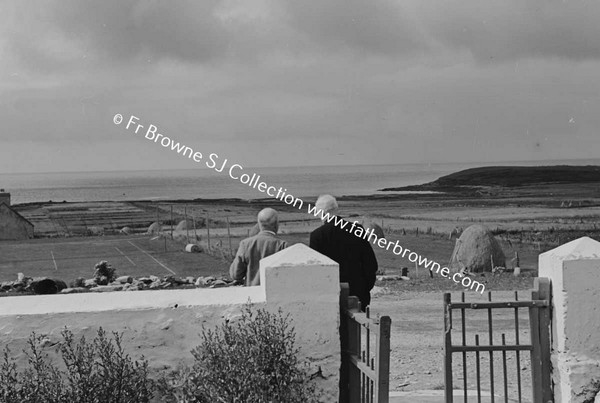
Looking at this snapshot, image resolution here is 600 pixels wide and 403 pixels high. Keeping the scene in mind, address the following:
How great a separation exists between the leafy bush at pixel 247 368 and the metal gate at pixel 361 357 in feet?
0.74

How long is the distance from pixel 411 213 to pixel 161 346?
11.4 meters

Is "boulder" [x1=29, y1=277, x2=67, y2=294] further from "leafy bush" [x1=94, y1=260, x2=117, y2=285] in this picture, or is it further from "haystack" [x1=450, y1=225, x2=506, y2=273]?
"haystack" [x1=450, y1=225, x2=506, y2=273]

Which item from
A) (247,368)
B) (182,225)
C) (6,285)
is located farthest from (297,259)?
(182,225)

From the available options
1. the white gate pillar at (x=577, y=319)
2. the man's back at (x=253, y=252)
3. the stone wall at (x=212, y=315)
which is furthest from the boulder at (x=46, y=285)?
the white gate pillar at (x=577, y=319)

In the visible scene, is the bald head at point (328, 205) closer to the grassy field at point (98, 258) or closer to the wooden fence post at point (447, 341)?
the wooden fence post at point (447, 341)

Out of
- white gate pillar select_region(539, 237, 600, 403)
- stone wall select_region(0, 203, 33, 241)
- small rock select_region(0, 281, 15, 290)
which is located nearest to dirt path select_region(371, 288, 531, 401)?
white gate pillar select_region(539, 237, 600, 403)

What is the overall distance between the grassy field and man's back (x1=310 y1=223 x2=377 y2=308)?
7273 mm

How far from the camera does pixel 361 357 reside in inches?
164

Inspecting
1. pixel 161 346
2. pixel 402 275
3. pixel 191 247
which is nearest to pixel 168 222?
pixel 191 247

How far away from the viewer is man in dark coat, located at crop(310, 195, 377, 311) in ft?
17.4

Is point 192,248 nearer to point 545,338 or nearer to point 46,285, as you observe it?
point 46,285

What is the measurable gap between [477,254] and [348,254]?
9.31 m

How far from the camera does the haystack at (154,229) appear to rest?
13250 millimetres

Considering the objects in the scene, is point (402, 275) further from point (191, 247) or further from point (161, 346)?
point (161, 346)
